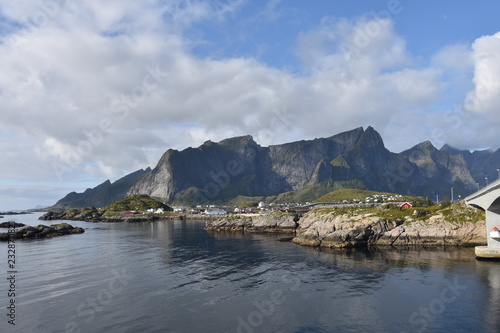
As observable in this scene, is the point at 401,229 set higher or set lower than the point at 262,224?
higher

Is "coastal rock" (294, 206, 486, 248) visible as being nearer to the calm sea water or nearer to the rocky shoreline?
the rocky shoreline

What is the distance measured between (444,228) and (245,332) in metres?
73.8

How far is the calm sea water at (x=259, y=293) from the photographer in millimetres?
32688

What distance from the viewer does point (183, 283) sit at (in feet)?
159

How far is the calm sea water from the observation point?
32.7 m

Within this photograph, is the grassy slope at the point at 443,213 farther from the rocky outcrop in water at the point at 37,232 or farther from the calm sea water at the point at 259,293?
the rocky outcrop in water at the point at 37,232

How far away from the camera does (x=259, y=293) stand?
43406 mm

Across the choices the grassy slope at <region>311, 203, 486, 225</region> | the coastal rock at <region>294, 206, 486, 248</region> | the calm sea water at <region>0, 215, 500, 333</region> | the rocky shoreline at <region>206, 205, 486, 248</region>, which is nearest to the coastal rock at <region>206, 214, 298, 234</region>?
the grassy slope at <region>311, 203, 486, 225</region>


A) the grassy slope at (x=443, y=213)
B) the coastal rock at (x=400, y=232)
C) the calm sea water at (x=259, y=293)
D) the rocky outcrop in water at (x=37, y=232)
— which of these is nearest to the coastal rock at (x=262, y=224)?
the grassy slope at (x=443, y=213)

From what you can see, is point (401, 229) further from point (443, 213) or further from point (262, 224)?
point (262, 224)

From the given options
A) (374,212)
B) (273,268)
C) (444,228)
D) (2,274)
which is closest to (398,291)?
(273,268)

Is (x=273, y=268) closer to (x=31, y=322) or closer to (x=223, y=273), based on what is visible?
(x=223, y=273)

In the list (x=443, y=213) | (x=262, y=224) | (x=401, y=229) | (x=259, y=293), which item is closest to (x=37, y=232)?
(x=262, y=224)

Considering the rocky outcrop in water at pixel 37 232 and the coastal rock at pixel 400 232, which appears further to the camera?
the rocky outcrop in water at pixel 37 232
